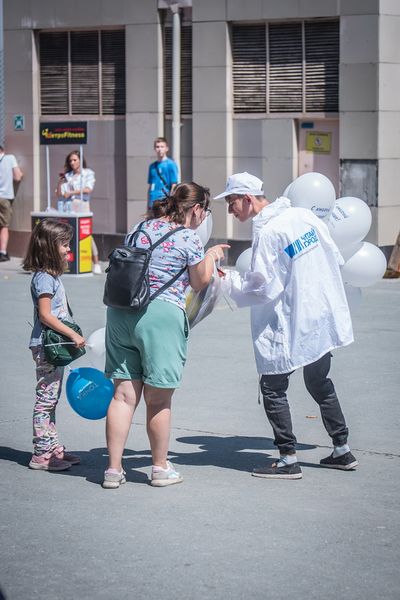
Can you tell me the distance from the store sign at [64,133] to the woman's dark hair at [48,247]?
1056 centimetres

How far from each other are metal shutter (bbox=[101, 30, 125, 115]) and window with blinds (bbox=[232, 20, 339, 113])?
2088 mm

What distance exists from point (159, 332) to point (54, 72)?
14.4 metres

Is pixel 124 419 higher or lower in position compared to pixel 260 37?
lower

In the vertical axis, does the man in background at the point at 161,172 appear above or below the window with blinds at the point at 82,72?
below

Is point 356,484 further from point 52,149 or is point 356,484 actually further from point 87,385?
point 52,149

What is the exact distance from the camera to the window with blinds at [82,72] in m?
19.3

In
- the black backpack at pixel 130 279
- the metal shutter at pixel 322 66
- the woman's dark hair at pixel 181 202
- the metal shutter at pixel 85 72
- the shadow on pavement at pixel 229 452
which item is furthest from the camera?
the metal shutter at pixel 85 72

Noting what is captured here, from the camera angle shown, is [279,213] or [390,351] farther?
[390,351]

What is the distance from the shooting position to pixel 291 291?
21.4 feet

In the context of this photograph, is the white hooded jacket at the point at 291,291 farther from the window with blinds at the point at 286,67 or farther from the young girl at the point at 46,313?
the window with blinds at the point at 286,67

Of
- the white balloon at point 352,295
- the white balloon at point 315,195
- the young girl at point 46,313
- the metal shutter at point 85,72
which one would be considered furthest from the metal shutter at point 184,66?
the young girl at point 46,313

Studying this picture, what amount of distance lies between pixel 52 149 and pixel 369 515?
1511cm

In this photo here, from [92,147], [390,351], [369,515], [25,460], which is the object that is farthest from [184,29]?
[369,515]

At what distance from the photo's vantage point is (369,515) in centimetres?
591
